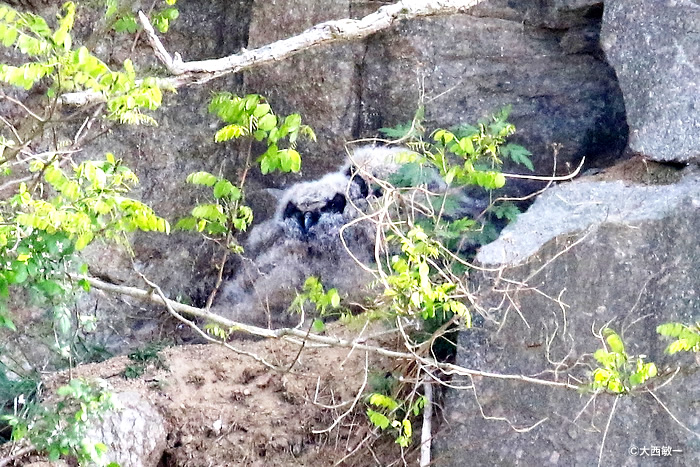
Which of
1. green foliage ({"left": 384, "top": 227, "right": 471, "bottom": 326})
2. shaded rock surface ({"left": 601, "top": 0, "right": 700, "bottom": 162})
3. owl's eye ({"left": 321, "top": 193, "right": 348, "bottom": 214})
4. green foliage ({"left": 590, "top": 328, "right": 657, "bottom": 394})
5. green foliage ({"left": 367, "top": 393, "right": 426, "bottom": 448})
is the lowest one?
green foliage ({"left": 367, "top": 393, "right": 426, "bottom": 448})

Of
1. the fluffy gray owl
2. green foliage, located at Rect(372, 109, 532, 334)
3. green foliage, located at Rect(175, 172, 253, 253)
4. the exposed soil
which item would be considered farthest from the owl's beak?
green foliage, located at Rect(175, 172, 253, 253)

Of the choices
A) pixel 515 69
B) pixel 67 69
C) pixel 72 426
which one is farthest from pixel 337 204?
pixel 67 69

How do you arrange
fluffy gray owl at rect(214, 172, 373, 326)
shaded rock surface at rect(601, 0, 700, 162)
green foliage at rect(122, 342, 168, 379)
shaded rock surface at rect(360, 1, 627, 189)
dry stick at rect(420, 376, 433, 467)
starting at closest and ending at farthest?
1. dry stick at rect(420, 376, 433, 467)
2. shaded rock surface at rect(601, 0, 700, 162)
3. green foliage at rect(122, 342, 168, 379)
4. shaded rock surface at rect(360, 1, 627, 189)
5. fluffy gray owl at rect(214, 172, 373, 326)

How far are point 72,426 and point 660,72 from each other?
3206 millimetres

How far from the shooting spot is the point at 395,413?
13.3ft

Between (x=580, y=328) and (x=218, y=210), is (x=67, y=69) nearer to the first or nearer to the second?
(x=218, y=210)

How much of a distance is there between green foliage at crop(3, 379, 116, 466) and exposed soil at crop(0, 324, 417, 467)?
70 centimetres

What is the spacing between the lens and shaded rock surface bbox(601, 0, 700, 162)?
13.4 feet

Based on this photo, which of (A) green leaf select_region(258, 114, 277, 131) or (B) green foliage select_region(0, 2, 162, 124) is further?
(A) green leaf select_region(258, 114, 277, 131)

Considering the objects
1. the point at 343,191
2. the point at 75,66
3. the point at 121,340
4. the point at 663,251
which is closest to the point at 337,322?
the point at 343,191

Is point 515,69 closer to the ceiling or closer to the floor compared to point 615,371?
closer to the ceiling

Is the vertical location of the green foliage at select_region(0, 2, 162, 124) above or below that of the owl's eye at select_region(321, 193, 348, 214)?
above

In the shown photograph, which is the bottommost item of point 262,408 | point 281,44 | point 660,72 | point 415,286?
point 262,408

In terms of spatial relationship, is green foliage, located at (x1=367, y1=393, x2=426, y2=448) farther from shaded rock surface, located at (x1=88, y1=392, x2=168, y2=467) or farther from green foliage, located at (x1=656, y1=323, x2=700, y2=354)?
green foliage, located at (x1=656, y1=323, x2=700, y2=354)
